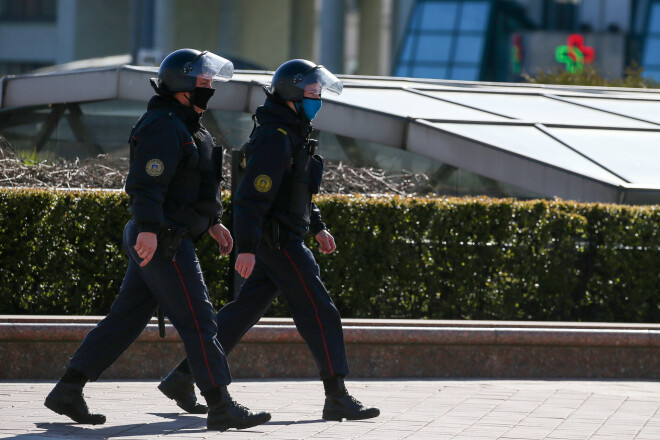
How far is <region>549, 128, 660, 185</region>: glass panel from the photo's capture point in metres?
10.4

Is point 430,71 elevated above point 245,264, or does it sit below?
below

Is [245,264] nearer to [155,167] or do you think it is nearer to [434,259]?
[155,167]

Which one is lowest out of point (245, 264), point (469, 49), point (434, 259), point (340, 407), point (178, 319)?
point (340, 407)

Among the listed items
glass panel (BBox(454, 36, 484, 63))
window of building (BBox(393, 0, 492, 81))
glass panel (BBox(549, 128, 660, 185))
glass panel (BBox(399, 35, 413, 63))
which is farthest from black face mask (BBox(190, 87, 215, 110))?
glass panel (BBox(399, 35, 413, 63))

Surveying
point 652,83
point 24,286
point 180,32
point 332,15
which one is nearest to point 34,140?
point 24,286

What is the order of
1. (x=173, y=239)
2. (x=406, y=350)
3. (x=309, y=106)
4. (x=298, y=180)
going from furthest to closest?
(x=406, y=350) < (x=309, y=106) < (x=298, y=180) < (x=173, y=239)

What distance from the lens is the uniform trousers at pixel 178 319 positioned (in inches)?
220

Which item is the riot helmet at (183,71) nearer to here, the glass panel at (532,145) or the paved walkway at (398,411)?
the paved walkway at (398,411)

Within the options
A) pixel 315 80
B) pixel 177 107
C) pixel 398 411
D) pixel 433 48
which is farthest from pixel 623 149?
pixel 433 48

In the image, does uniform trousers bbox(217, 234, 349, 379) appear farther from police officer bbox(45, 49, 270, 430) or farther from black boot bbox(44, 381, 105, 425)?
black boot bbox(44, 381, 105, 425)

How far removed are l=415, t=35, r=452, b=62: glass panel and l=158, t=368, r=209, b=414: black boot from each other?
41.2 meters

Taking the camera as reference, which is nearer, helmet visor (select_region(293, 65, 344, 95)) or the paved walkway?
the paved walkway

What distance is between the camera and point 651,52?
146 ft

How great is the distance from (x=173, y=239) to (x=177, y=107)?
Answer: 25.1 inches
